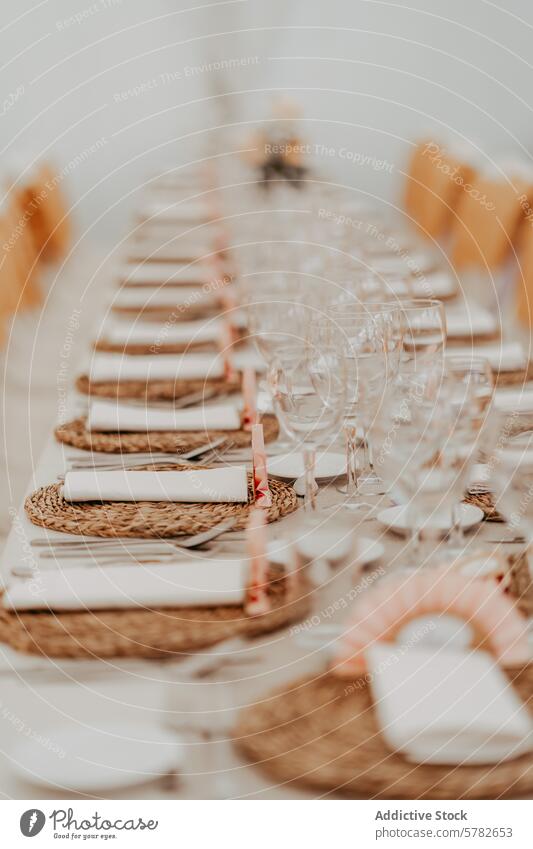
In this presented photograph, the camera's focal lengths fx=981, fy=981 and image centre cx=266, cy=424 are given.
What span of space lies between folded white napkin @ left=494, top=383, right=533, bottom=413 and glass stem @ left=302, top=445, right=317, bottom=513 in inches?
10.7

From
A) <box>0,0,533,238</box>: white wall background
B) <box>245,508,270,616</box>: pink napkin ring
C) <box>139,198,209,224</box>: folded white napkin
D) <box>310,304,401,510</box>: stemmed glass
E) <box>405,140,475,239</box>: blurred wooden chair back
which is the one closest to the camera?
<box>245,508,270,616</box>: pink napkin ring

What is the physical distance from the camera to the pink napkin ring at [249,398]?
101 centimetres

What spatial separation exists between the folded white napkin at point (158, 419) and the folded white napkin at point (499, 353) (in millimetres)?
317

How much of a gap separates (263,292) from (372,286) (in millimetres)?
147

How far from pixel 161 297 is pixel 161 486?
78 cm

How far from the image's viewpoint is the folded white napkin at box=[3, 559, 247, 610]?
0.64 meters

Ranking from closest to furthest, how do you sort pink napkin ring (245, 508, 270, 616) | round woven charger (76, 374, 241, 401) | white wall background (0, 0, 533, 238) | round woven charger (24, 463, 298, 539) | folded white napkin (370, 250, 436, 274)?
pink napkin ring (245, 508, 270, 616) → round woven charger (24, 463, 298, 539) → round woven charger (76, 374, 241, 401) → folded white napkin (370, 250, 436, 274) → white wall background (0, 0, 533, 238)

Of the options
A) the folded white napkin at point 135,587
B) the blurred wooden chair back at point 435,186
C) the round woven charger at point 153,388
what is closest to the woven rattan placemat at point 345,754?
the folded white napkin at point 135,587

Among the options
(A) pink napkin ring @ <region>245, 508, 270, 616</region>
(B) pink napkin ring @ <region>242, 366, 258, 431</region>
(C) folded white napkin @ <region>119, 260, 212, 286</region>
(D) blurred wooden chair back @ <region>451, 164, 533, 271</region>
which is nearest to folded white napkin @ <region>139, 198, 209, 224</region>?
(C) folded white napkin @ <region>119, 260, 212, 286</region>

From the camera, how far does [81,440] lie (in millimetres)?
970

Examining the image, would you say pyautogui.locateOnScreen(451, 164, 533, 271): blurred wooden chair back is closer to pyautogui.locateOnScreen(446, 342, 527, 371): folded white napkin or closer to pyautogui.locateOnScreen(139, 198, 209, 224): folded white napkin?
pyautogui.locateOnScreen(139, 198, 209, 224): folded white napkin

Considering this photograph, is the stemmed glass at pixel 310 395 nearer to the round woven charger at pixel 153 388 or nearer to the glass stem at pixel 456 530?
the glass stem at pixel 456 530
